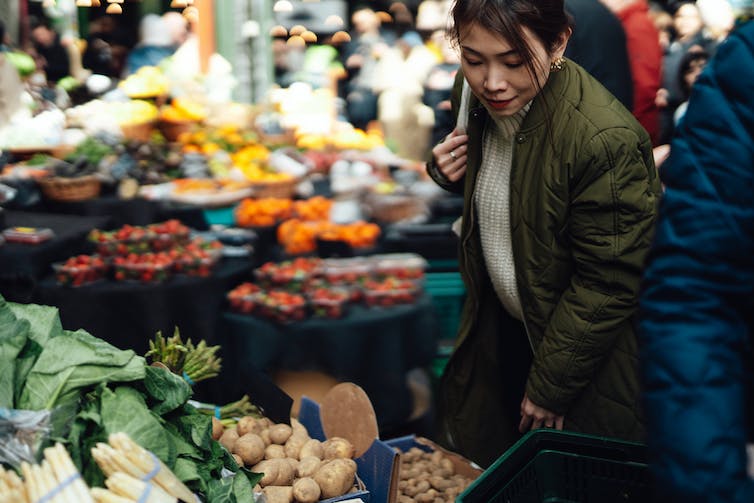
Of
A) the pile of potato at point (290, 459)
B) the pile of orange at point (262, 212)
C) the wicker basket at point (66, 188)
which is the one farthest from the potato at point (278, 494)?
the wicker basket at point (66, 188)

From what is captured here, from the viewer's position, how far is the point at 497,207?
207cm

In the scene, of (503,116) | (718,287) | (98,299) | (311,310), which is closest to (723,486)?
(718,287)

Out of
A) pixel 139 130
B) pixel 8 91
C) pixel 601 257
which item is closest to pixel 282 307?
pixel 601 257

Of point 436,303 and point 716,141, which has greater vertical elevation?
point 716,141

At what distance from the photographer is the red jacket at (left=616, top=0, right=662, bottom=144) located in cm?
315

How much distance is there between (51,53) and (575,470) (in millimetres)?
8608

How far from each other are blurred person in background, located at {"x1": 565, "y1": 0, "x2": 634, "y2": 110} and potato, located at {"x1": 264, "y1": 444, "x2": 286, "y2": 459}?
5.04ft

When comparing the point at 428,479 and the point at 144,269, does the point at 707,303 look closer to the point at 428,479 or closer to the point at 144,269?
the point at 428,479

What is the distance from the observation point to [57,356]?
64.1 inches

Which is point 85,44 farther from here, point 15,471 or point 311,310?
point 15,471

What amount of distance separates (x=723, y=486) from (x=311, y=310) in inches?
106

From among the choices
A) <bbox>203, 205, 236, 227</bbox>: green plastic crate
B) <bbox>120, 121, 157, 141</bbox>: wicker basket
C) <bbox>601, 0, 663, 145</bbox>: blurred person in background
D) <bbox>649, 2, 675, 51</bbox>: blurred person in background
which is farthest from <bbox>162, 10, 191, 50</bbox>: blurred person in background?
<bbox>601, 0, 663, 145</bbox>: blurred person in background

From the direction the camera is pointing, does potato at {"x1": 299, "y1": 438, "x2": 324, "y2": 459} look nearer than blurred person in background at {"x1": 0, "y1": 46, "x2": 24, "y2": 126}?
Yes

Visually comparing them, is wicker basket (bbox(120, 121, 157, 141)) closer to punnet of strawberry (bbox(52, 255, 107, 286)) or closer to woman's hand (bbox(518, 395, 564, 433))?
punnet of strawberry (bbox(52, 255, 107, 286))
